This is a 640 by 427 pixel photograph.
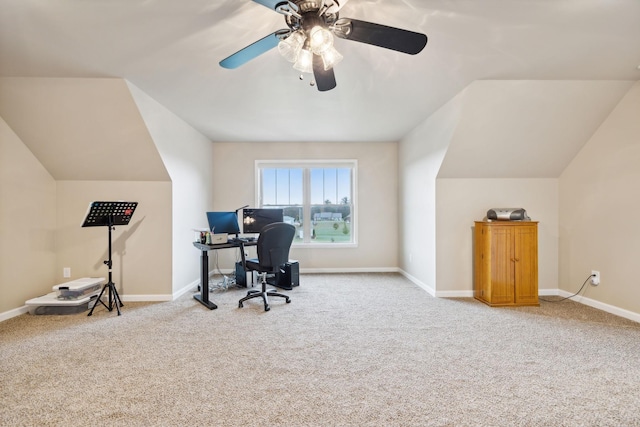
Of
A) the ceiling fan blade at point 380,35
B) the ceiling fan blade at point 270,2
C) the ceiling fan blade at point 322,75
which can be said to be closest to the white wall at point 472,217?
the ceiling fan blade at point 322,75

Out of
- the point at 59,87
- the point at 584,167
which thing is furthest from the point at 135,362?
the point at 584,167

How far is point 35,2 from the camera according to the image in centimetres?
189

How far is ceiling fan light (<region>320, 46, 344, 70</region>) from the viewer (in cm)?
185

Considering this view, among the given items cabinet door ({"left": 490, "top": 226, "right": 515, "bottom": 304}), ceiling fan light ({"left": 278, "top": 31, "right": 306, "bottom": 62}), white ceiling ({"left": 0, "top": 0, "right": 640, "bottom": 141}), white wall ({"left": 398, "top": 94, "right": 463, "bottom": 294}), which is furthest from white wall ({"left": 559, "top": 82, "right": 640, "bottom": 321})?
ceiling fan light ({"left": 278, "top": 31, "right": 306, "bottom": 62})

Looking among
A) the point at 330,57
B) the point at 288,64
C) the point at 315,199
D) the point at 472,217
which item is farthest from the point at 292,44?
the point at 315,199

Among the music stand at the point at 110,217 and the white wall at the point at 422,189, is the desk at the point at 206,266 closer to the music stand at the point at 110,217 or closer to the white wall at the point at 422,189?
the music stand at the point at 110,217

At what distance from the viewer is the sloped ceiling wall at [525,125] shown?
10.6ft

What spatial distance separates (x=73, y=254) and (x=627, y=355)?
5998 mm

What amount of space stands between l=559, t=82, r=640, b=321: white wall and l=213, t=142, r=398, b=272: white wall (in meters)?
2.60

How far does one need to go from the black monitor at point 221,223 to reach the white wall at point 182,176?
1.75ft

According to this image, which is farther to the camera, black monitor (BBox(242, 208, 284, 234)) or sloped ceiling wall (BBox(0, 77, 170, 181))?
black monitor (BBox(242, 208, 284, 234))

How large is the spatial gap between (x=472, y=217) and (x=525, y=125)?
130 cm

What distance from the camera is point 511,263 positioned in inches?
148

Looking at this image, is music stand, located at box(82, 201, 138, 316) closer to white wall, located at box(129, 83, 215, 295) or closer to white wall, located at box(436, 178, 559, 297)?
white wall, located at box(129, 83, 215, 295)
